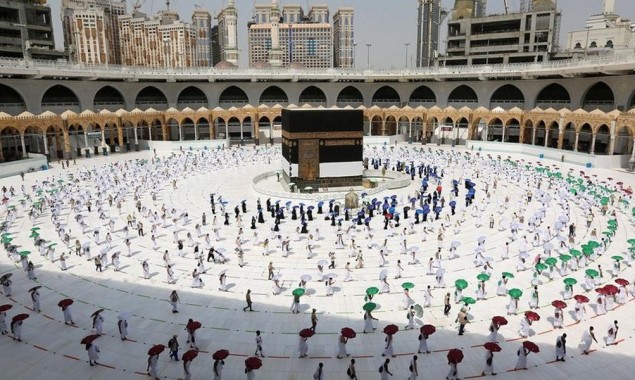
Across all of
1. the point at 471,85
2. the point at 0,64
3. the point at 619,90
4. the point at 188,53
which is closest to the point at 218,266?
the point at 0,64

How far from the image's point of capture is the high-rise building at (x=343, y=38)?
15800 centimetres

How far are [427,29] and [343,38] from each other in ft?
174

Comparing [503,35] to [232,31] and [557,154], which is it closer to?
[557,154]

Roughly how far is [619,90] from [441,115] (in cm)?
1781

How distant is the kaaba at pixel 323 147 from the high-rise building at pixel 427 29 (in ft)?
291

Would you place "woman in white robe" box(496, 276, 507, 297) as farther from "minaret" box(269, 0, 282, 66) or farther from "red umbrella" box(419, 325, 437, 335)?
"minaret" box(269, 0, 282, 66)

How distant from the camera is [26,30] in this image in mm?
64062

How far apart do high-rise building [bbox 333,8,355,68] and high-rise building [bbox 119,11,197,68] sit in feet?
182

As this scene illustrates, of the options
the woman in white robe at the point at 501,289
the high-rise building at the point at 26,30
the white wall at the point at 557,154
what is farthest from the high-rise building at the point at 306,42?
the woman in white robe at the point at 501,289

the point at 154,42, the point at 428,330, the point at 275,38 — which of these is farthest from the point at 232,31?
the point at 428,330

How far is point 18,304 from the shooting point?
14.6m

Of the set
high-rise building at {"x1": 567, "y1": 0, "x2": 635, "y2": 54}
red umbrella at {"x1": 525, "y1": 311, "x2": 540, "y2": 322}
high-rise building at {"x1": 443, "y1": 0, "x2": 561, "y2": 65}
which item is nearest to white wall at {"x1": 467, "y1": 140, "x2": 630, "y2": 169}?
high-rise building at {"x1": 443, "y1": 0, "x2": 561, "y2": 65}

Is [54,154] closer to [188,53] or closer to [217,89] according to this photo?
[217,89]

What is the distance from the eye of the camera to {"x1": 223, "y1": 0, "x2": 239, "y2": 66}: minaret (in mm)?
123250
